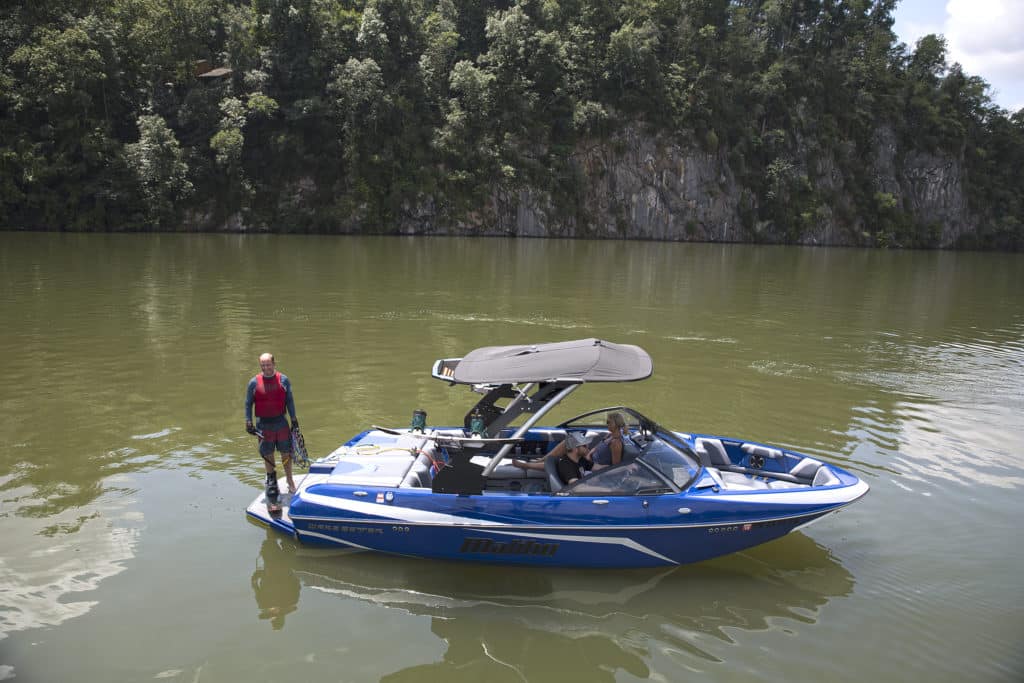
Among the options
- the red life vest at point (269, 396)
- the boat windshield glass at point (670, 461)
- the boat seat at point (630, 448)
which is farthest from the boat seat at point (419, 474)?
the boat windshield glass at point (670, 461)

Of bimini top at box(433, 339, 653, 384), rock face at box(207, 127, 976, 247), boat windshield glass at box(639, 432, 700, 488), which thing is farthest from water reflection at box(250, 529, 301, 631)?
rock face at box(207, 127, 976, 247)

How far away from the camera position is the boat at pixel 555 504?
662 cm

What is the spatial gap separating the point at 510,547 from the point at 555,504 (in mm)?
646

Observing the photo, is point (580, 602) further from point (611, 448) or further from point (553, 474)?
point (611, 448)

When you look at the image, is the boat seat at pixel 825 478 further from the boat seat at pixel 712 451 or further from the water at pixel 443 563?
the boat seat at pixel 712 451

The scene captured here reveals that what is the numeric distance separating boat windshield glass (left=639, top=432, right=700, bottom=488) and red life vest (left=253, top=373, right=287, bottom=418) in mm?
4160

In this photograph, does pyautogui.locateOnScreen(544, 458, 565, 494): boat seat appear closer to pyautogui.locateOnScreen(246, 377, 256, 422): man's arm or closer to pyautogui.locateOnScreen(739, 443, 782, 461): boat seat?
pyautogui.locateOnScreen(739, 443, 782, 461): boat seat

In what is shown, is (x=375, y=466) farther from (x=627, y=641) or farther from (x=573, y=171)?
(x=573, y=171)

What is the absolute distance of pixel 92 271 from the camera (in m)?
27.0

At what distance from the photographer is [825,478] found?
7.46 m

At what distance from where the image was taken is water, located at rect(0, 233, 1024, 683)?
5.71 metres

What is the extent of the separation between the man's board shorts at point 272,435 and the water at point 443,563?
0.95 metres

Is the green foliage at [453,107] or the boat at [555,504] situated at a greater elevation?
the green foliage at [453,107]

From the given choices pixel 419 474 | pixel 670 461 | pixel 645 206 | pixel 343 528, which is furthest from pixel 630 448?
pixel 645 206
